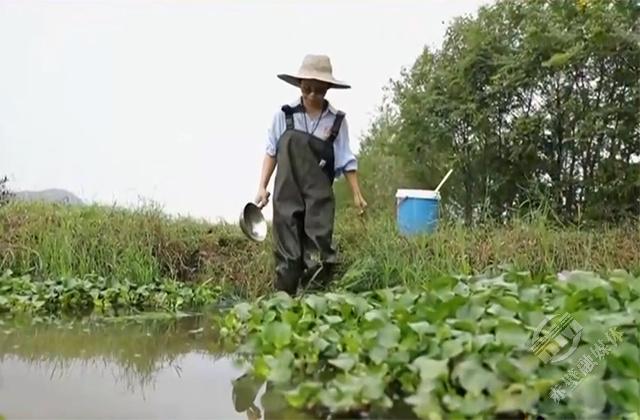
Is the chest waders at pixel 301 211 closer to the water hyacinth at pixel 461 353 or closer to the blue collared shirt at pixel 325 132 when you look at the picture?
the blue collared shirt at pixel 325 132

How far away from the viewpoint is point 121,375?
125 centimetres

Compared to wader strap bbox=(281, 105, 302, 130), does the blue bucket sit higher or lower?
lower

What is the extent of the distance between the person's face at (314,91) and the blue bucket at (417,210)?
0.59m

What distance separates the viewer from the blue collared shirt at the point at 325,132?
7.27 ft

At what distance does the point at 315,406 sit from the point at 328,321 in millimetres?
308

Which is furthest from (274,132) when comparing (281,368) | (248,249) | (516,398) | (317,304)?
(516,398)

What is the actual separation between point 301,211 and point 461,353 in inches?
51.4

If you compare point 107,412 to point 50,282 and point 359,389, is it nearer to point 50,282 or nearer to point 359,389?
point 359,389

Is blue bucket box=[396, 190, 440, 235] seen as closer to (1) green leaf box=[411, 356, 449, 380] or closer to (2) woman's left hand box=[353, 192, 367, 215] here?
(2) woman's left hand box=[353, 192, 367, 215]

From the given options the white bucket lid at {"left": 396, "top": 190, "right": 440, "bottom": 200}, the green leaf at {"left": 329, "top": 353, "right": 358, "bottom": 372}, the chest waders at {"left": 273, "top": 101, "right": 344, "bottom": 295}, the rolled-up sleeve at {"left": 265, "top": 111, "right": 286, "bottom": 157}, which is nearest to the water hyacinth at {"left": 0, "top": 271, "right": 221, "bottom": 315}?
the chest waders at {"left": 273, "top": 101, "right": 344, "bottom": 295}

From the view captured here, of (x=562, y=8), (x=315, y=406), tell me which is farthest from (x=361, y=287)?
(x=562, y=8)

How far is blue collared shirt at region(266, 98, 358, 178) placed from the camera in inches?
→ 87.3

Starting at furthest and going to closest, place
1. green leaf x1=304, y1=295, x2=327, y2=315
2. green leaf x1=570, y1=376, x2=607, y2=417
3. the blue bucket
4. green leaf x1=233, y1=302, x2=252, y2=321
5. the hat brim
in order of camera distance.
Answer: the blue bucket, the hat brim, green leaf x1=233, y1=302, x2=252, y2=321, green leaf x1=304, y1=295, x2=327, y2=315, green leaf x1=570, y1=376, x2=607, y2=417

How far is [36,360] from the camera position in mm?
1353
